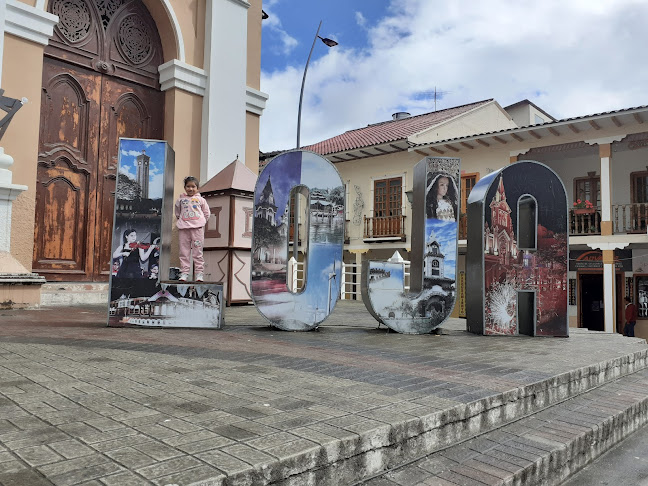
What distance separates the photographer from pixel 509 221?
22.5 feet

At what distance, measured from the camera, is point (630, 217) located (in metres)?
18.0

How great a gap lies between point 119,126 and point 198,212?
4.49 metres

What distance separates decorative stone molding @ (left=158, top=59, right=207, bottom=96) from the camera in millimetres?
10734

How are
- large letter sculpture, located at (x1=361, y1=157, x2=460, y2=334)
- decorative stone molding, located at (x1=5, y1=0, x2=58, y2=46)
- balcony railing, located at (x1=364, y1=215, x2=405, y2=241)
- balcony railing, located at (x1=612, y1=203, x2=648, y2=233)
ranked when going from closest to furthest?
large letter sculpture, located at (x1=361, y1=157, x2=460, y2=334) → decorative stone molding, located at (x1=5, y1=0, x2=58, y2=46) → balcony railing, located at (x1=612, y1=203, x2=648, y2=233) → balcony railing, located at (x1=364, y1=215, x2=405, y2=241)

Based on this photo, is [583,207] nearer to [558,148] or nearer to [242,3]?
[558,148]

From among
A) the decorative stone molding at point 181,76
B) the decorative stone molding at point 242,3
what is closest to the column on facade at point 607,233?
the decorative stone molding at point 242,3

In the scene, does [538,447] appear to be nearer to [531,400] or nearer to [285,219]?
[531,400]

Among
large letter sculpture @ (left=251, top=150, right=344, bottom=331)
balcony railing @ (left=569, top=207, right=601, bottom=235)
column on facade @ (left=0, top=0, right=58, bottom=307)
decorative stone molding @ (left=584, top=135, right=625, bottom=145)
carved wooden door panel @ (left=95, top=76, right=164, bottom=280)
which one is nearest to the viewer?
large letter sculpture @ (left=251, top=150, right=344, bottom=331)

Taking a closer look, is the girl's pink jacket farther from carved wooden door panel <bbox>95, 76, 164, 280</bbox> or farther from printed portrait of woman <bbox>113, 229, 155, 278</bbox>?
carved wooden door panel <bbox>95, 76, 164, 280</bbox>

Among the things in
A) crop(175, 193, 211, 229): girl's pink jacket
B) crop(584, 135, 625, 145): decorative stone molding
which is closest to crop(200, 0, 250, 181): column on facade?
crop(175, 193, 211, 229): girl's pink jacket

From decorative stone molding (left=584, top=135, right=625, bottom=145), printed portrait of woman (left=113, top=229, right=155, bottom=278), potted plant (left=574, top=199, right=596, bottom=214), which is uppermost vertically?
decorative stone molding (left=584, top=135, right=625, bottom=145)

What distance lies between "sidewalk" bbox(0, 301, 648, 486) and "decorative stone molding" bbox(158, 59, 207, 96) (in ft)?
21.6

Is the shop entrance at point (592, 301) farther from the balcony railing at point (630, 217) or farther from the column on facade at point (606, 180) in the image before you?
the column on facade at point (606, 180)

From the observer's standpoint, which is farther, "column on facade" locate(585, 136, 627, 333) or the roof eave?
"column on facade" locate(585, 136, 627, 333)
